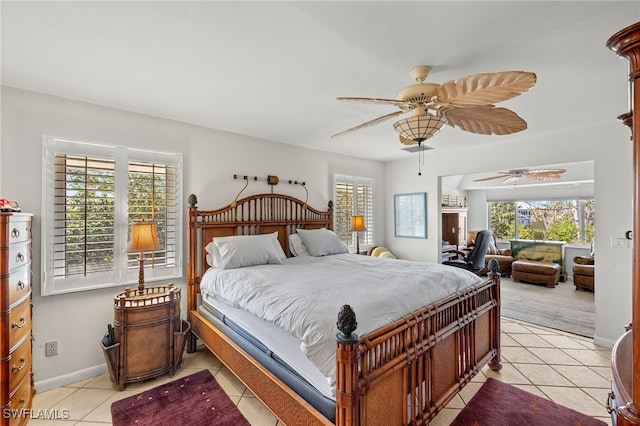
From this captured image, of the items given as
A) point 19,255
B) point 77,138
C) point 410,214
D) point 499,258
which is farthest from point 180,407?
point 499,258

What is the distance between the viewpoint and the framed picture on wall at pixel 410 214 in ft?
16.8

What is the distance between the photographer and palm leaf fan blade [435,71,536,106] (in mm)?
1443

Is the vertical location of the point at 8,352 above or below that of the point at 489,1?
below

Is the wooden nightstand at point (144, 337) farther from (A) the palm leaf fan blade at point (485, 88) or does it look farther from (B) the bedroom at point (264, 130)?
(A) the palm leaf fan blade at point (485, 88)

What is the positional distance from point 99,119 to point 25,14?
1.37 m

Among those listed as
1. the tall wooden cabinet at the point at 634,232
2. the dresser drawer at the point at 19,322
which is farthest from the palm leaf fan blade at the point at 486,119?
the dresser drawer at the point at 19,322

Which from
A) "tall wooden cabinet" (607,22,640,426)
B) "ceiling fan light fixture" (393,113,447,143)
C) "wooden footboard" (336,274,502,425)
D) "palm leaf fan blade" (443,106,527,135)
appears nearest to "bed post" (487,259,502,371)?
"wooden footboard" (336,274,502,425)

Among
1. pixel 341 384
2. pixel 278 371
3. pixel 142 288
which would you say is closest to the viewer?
pixel 341 384

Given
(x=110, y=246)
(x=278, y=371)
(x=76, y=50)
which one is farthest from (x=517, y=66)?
(x=110, y=246)

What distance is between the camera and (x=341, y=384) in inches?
54.0

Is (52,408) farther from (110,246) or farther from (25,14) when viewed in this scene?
(25,14)

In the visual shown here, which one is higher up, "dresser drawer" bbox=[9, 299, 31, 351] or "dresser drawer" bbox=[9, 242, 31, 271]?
"dresser drawer" bbox=[9, 242, 31, 271]

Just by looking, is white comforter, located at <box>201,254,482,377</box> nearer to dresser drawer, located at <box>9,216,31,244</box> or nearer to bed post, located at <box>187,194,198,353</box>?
bed post, located at <box>187,194,198,353</box>

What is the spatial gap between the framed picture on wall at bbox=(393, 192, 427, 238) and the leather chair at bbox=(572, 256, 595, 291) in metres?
3.22
